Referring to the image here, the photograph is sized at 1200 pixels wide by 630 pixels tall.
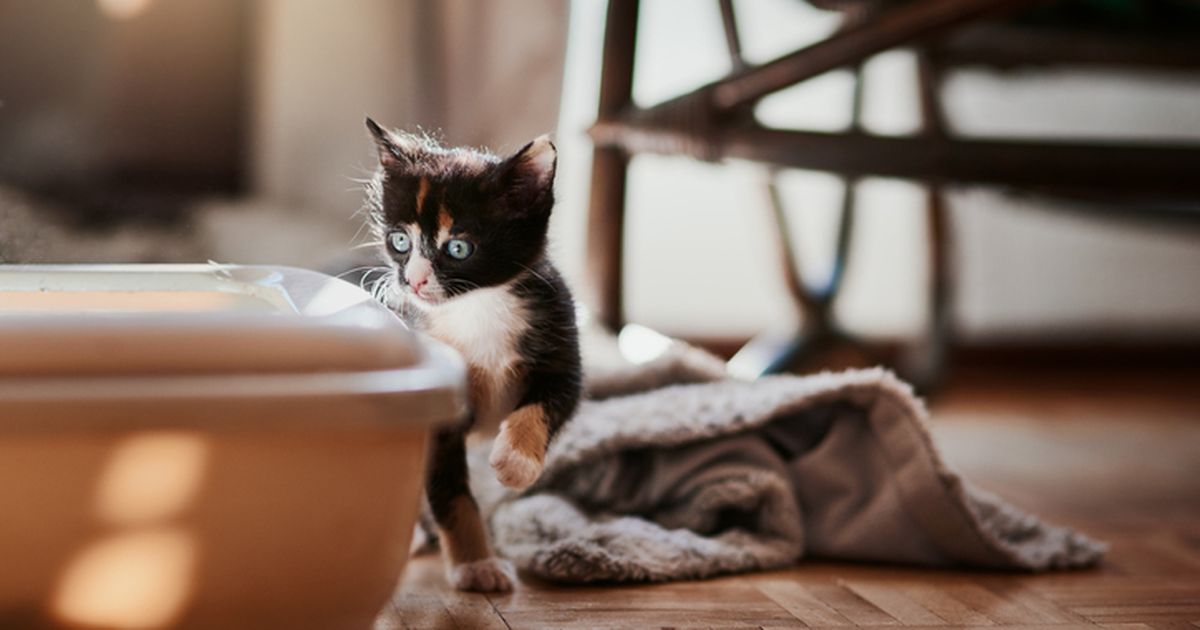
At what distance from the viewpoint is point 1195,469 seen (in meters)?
1.61

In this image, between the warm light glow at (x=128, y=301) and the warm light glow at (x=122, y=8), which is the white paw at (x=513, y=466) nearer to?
the warm light glow at (x=128, y=301)

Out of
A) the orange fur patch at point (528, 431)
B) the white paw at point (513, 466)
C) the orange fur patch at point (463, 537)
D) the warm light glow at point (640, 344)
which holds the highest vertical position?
the warm light glow at point (640, 344)

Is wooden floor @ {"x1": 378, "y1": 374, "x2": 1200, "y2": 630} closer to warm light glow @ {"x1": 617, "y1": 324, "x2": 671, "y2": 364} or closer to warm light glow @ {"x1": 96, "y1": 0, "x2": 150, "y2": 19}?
warm light glow @ {"x1": 617, "y1": 324, "x2": 671, "y2": 364}

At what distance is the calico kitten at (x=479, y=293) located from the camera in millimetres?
895

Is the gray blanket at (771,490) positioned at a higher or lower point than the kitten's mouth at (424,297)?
lower

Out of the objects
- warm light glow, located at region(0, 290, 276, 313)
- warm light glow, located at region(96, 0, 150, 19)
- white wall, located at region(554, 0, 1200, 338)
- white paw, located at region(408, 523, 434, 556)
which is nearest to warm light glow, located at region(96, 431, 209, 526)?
warm light glow, located at region(0, 290, 276, 313)

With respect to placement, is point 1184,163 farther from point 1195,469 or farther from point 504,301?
point 504,301

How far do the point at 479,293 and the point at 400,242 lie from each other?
7 centimetres

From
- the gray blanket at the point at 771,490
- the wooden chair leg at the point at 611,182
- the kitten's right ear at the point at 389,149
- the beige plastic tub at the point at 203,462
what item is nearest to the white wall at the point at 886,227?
the wooden chair leg at the point at 611,182

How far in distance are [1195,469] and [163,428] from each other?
4.78ft

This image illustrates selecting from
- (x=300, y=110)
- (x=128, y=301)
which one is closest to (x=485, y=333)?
(x=128, y=301)

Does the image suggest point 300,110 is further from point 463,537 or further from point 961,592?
point 961,592

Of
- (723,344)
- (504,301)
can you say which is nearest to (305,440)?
(504,301)

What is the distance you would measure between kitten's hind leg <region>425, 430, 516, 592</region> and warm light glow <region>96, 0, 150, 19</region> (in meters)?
0.81
